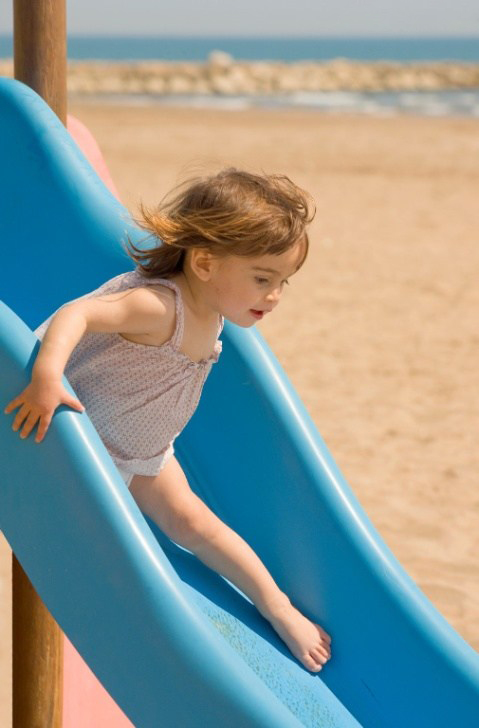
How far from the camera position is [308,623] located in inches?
78.2

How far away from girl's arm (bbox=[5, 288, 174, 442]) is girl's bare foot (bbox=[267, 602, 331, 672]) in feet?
1.61

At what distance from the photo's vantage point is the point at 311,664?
1.94 metres

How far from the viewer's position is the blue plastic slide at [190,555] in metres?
1.52

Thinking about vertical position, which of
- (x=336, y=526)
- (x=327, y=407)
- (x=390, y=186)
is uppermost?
(x=336, y=526)

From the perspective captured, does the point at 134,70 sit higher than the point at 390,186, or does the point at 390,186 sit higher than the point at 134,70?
the point at 390,186

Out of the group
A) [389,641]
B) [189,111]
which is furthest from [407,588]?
[189,111]

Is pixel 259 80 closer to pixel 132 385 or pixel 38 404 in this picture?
pixel 132 385

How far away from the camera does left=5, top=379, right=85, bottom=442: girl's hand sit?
1550 millimetres

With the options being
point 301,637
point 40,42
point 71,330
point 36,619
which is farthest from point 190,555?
point 40,42

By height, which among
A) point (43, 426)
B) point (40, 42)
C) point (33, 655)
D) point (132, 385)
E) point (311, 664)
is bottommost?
point (33, 655)

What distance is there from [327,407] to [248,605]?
3.04 m

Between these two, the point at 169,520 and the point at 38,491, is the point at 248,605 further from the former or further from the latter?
the point at 38,491

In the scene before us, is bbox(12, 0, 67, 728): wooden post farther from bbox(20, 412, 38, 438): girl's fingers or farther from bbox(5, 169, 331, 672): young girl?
bbox(20, 412, 38, 438): girl's fingers

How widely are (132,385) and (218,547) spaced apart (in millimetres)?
297
